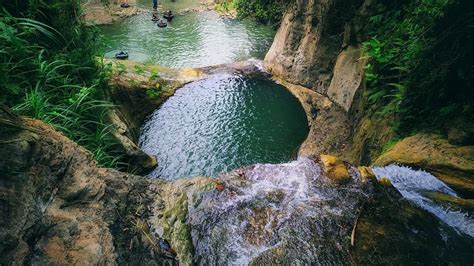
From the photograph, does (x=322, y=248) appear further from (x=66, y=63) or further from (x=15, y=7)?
(x=15, y=7)

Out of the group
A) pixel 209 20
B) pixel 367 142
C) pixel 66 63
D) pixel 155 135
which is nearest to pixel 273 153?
pixel 367 142

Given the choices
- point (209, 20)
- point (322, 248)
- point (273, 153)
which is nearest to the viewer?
point (322, 248)

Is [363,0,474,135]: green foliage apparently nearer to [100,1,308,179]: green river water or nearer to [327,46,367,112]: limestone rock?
[327,46,367,112]: limestone rock

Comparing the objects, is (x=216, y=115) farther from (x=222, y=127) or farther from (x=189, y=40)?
(x=189, y=40)

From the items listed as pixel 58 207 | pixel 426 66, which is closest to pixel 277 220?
pixel 58 207

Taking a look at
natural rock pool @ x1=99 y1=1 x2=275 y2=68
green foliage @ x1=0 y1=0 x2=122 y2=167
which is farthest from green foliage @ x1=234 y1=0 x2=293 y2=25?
green foliage @ x1=0 y1=0 x2=122 y2=167

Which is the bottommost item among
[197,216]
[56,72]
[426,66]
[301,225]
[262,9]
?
[197,216]
